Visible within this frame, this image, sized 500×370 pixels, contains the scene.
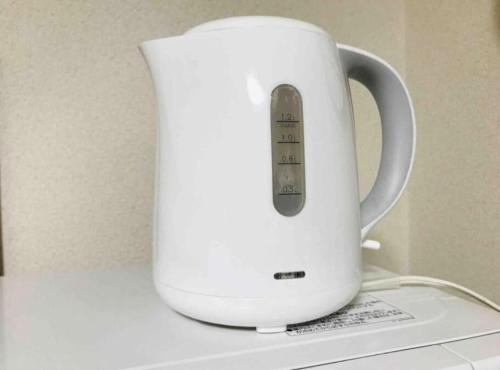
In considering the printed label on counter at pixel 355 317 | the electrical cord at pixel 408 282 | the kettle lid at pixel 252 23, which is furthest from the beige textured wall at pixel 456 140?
the kettle lid at pixel 252 23

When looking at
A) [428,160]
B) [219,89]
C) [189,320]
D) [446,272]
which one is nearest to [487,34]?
[428,160]

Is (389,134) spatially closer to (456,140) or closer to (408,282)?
(408,282)

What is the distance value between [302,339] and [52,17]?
0.59 m

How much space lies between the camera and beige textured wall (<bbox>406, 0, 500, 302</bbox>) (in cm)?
71

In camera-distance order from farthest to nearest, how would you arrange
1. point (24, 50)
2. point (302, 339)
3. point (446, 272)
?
point (446, 272)
point (24, 50)
point (302, 339)

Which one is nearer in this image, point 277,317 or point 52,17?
point 277,317

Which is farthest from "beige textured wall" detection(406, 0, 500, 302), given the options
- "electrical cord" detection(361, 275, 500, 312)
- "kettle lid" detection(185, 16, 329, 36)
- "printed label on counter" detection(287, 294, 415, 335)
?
"kettle lid" detection(185, 16, 329, 36)

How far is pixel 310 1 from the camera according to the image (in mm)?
820

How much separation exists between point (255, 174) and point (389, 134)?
0.65 feet

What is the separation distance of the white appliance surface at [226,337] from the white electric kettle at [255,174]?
0.03 meters

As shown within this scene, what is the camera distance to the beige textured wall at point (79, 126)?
26.8 inches

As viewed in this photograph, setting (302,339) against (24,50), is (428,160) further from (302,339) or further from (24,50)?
(24,50)

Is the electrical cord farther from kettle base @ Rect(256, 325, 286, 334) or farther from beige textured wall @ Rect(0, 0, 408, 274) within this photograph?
beige textured wall @ Rect(0, 0, 408, 274)

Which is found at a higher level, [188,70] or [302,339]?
[188,70]
